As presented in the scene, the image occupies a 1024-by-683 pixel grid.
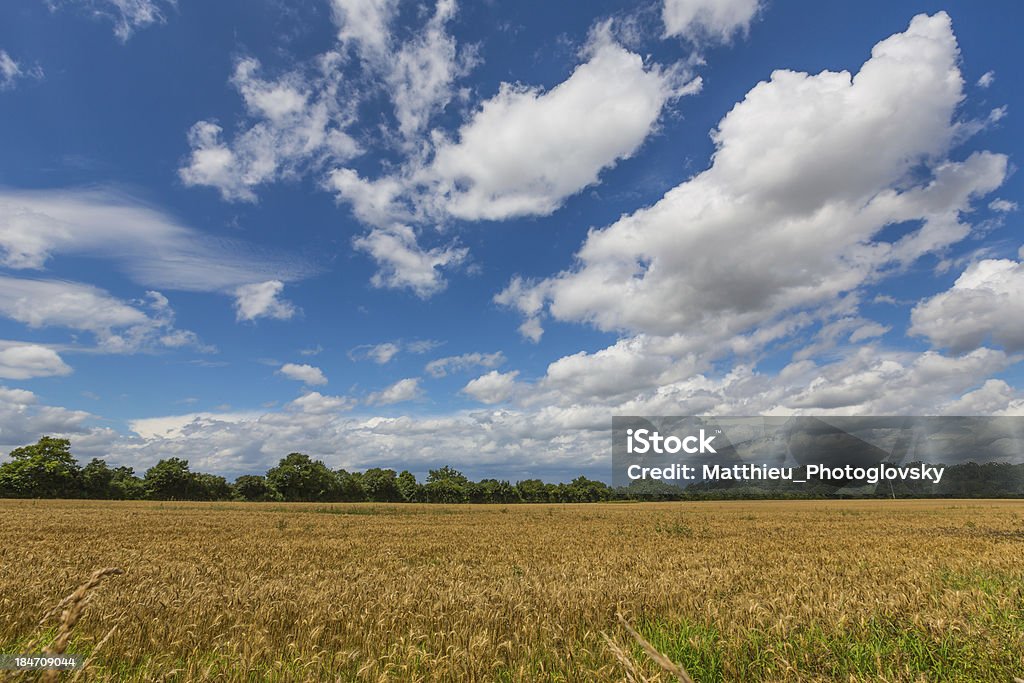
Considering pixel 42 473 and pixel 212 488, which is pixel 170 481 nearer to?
pixel 212 488

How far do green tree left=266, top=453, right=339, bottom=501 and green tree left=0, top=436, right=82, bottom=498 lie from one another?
38.5 m

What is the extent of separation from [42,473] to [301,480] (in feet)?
166

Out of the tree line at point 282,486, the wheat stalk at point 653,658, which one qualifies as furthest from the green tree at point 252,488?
the wheat stalk at point 653,658

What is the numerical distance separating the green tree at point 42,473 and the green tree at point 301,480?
1516 inches

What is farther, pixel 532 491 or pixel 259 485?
pixel 532 491

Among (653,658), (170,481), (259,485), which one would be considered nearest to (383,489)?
(259,485)

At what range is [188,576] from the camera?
1225 cm

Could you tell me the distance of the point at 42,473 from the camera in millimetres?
110688

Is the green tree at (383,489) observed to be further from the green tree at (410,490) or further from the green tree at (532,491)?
the green tree at (532,491)

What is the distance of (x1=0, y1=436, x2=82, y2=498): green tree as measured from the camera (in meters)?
108

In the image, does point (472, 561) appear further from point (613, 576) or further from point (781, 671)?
point (781, 671)

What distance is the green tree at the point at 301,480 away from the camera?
427ft

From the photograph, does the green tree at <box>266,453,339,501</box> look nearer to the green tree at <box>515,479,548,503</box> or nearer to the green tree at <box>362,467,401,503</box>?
the green tree at <box>362,467,401,503</box>

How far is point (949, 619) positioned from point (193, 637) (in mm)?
11171
